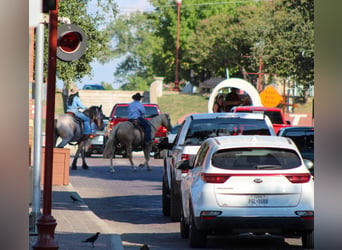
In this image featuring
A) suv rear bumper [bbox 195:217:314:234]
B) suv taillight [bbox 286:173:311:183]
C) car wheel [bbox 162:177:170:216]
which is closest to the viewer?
suv rear bumper [bbox 195:217:314:234]

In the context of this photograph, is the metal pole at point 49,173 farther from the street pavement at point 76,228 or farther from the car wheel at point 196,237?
the car wheel at point 196,237

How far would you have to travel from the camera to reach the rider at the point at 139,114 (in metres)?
32.8

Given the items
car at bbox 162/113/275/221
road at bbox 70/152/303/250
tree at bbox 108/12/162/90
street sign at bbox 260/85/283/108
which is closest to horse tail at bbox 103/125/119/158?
road at bbox 70/152/303/250

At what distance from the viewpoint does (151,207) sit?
2153cm

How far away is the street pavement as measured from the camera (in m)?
13.8

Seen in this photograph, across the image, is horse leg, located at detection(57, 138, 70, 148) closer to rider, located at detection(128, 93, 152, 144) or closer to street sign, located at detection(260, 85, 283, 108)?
rider, located at detection(128, 93, 152, 144)

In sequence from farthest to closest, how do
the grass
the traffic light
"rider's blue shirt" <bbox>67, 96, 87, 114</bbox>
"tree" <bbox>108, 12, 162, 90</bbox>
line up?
1. "tree" <bbox>108, 12, 162, 90</bbox>
2. the grass
3. "rider's blue shirt" <bbox>67, 96, 87, 114</bbox>
4. the traffic light

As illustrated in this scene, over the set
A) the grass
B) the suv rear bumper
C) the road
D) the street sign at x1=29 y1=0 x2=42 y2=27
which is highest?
the street sign at x1=29 y1=0 x2=42 y2=27

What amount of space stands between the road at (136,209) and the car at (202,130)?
65 cm

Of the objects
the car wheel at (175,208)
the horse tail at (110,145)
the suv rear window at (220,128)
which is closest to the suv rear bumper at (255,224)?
the suv rear window at (220,128)

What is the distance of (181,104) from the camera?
3676 inches

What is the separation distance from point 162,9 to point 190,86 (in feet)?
37.5

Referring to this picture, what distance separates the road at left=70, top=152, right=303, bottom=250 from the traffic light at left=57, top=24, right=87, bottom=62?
309cm
